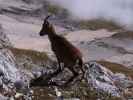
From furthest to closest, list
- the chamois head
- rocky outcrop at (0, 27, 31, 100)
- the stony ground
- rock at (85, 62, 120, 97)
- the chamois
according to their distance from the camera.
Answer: the stony ground, rock at (85, 62, 120, 97), the chamois head, the chamois, rocky outcrop at (0, 27, 31, 100)

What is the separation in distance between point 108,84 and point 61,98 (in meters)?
5.59

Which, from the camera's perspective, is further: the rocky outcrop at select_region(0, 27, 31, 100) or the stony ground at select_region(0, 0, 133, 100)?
the stony ground at select_region(0, 0, 133, 100)

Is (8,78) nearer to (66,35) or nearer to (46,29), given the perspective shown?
(46,29)

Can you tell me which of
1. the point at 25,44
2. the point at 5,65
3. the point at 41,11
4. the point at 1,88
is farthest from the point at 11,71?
the point at 41,11

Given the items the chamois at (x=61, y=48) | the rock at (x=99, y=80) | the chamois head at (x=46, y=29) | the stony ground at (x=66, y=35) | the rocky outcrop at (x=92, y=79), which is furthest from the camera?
the stony ground at (x=66, y=35)

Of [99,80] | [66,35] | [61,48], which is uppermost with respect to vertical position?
[61,48]

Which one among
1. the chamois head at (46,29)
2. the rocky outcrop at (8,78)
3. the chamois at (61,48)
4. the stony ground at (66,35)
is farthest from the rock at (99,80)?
the stony ground at (66,35)

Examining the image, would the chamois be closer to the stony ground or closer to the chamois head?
the chamois head

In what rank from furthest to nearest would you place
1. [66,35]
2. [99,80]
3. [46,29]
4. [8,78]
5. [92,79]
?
[66,35] < [99,80] < [92,79] < [8,78] < [46,29]

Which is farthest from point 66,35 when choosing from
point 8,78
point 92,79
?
point 8,78

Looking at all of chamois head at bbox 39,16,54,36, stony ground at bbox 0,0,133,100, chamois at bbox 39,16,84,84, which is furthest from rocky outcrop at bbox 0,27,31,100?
stony ground at bbox 0,0,133,100

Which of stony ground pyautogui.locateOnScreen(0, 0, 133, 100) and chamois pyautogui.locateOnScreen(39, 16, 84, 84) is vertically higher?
chamois pyautogui.locateOnScreen(39, 16, 84, 84)

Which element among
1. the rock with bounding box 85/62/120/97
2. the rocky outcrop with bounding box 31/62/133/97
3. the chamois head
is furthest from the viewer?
the rock with bounding box 85/62/120/97

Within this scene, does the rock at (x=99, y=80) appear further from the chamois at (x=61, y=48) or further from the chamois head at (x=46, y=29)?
the chamois head at (x=46, y=29)
